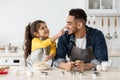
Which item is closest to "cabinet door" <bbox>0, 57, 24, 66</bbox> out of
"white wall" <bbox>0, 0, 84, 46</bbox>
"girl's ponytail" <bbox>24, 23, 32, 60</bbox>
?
"white wall" <bbox>0, 0, 84, 46</bbox>

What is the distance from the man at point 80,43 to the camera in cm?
279

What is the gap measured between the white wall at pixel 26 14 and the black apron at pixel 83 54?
1.72 meters

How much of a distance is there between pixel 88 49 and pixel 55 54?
0.33 metres


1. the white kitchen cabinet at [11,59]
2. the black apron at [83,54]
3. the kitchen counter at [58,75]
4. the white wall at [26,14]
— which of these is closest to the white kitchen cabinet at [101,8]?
the white wall at [26,14]

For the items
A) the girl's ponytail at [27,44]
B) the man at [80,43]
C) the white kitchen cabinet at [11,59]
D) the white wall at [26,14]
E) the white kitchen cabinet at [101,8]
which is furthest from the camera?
the white wall at [26,14]

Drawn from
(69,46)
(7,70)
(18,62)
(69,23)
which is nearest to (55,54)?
(69,46)

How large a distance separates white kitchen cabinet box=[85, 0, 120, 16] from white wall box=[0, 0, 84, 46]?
29 cm

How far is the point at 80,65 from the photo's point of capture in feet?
7.97

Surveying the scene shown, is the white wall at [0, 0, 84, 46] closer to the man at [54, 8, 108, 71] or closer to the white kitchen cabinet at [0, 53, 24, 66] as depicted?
the white kitchen cabinet at [0, 53, 24, 66]

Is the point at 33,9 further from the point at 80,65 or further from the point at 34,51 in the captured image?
the point at 80,65

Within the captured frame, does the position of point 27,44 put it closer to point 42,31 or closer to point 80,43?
point 42,31

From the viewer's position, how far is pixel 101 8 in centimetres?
427

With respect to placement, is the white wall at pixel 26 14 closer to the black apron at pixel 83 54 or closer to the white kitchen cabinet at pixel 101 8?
the white kitchen cabinet at pixel 101 8

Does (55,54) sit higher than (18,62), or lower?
higher
